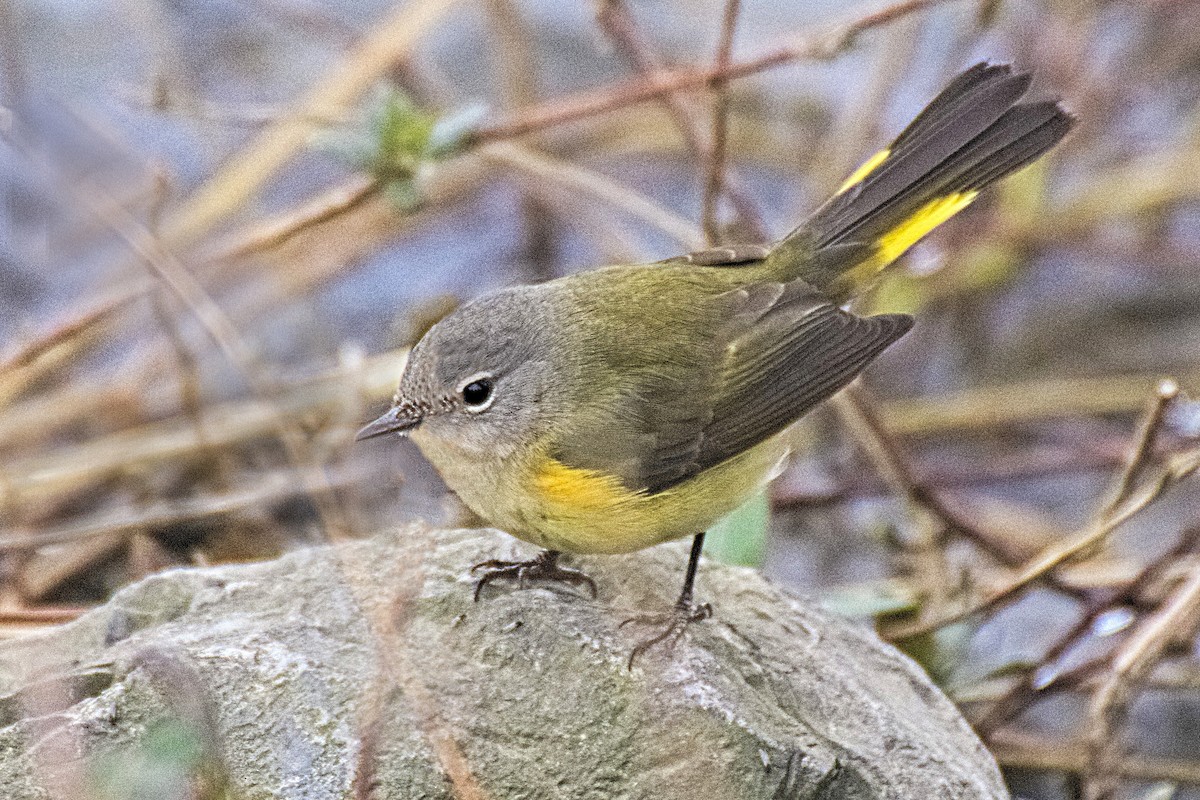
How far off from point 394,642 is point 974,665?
5.63 feet

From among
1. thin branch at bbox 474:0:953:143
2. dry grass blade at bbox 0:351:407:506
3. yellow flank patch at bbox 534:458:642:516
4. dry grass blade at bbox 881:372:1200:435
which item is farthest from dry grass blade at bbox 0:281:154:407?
dry grass blade at bbox 881:372:1200:435

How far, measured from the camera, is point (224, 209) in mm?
6172

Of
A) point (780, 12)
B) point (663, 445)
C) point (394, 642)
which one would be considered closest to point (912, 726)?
point (663, 445)

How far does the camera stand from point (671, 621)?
3062mm

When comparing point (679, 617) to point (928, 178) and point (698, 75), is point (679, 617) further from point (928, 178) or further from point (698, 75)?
point (698, 75)

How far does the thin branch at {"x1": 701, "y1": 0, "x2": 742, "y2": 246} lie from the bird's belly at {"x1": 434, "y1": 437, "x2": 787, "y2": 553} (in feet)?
5.20

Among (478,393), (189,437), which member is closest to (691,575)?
(478,393)

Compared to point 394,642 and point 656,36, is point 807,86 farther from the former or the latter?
point 394,642

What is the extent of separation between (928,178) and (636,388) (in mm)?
1027

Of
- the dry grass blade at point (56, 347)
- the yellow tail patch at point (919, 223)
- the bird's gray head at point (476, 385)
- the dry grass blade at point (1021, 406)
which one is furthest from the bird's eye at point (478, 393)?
the dry grass blade at point (1021, 406)

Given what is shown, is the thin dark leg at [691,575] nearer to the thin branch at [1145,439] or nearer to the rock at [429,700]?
the rock at [429,700]

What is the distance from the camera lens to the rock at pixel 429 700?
261 centimetres

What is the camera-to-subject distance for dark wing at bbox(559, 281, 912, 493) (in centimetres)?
330

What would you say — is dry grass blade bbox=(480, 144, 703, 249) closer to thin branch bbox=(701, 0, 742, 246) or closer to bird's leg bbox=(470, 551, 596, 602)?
thin branch bbox=(701, 0, 742, 246)
